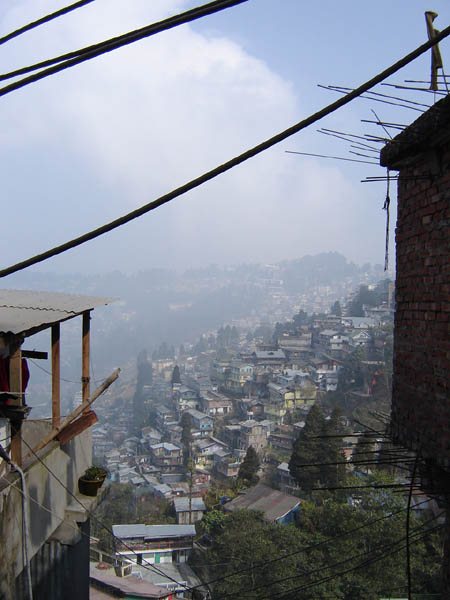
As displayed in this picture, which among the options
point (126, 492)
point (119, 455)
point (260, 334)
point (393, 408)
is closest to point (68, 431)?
point (393, 408)

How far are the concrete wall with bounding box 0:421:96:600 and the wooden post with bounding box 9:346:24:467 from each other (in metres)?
0.15

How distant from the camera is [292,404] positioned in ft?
213

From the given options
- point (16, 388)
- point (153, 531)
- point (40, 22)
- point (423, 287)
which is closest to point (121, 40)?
point (40, 22)

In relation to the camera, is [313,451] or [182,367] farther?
[182,367]

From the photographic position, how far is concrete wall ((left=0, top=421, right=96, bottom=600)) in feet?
11.0

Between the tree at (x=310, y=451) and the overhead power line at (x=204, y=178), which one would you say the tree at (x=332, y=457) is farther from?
the overhead power line at (x=204, y=178)

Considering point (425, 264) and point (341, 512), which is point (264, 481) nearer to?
point (341, 512)

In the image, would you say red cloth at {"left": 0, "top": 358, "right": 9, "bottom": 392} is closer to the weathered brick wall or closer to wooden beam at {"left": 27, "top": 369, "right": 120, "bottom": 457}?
wooden beam at {"left": 27, "top": 369, "right": 120, "bottom": 457}

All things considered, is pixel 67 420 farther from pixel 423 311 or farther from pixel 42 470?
pixel 423 311

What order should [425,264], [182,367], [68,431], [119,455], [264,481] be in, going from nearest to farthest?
[425,264]
[68,431]
[264,481]
[119,455]
[182,367]

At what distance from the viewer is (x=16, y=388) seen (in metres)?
3.36

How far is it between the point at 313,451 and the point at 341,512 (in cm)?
966

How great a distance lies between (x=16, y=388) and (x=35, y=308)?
82cm

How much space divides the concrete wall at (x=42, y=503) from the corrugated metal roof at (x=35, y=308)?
0.95 m
